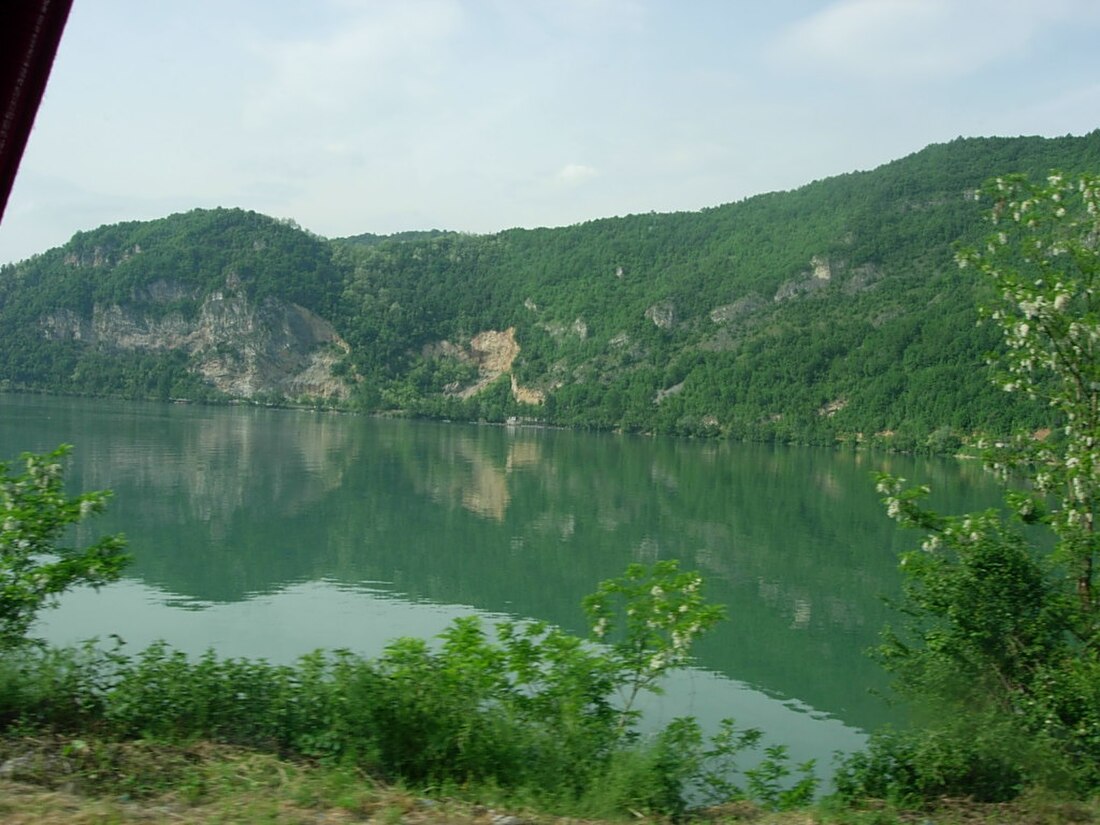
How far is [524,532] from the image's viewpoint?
98.4 feet

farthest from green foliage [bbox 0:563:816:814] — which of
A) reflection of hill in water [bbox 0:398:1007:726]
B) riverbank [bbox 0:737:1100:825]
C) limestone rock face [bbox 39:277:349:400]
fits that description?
limestone rock face [bbox 39:277:349:400]

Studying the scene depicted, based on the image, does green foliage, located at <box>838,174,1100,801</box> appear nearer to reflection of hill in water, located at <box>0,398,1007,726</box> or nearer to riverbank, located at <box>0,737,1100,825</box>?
riverbank, located at <box>0,737,1100,825</box>

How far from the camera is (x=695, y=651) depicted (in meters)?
16.0

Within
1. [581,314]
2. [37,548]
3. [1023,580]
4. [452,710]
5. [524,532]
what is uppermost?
[581,314]

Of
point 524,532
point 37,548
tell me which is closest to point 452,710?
point 37,548

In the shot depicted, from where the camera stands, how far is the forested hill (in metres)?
123

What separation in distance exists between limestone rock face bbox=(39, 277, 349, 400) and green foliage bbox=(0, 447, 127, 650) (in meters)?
151

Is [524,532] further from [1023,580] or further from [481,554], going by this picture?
[1023,580]

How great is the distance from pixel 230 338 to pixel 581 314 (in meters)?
59.8

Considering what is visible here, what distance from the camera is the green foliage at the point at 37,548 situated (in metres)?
6.93

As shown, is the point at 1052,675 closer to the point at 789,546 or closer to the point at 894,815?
the point at 894,815

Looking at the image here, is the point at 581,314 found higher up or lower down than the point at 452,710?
higher up

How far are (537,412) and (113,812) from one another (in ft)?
461

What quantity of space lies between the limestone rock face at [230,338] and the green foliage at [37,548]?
151 metres
